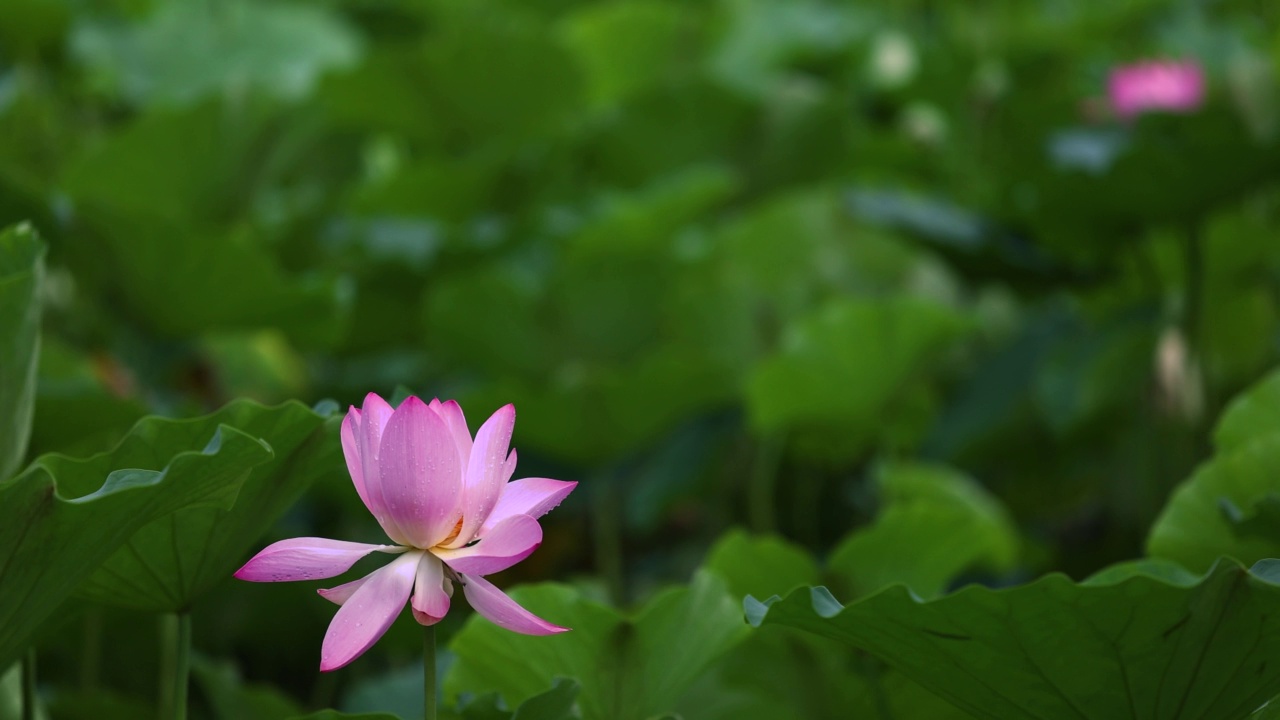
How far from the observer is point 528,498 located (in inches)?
15.9

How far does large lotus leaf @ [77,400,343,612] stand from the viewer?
45cm

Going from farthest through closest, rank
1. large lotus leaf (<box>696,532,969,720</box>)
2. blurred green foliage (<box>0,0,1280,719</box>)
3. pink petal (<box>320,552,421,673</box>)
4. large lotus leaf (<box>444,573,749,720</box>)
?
1. blurred green foliage (<box>0,0,1280,719</box>)
2. large lotus leaf (<box>696,532,969,720</box>)
3. large lotus leaf (<box>444,573,749,720</box>)
4. pink petal (<box>320,552,421,673</box>)

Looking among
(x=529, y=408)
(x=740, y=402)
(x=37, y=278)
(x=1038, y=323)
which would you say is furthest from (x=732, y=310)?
(x=37, y=278)

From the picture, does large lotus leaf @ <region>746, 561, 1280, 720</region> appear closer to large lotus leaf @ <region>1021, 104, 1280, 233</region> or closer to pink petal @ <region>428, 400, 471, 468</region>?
pink petal @ <region>428, 400, 471, 468</region>

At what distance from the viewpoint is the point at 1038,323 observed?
4.00 feet

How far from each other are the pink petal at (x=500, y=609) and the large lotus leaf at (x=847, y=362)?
22.2 inches

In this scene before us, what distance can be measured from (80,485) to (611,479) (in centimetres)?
65

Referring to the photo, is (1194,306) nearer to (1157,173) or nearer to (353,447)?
(1157,173)

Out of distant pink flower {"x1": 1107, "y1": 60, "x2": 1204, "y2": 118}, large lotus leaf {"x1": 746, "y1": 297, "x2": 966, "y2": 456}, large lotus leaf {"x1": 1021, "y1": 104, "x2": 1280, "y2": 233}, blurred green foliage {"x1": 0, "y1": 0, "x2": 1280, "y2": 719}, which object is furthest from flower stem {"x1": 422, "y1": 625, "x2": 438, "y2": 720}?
distant pink flower {"x1": 1107, "y1": 60, "x2": 1204, "y2": 118}

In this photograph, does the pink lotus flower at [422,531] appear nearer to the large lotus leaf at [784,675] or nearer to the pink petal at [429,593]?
the pink petal at [429,593]

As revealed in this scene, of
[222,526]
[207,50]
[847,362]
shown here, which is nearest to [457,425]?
[222,526]

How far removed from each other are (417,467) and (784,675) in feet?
1.09

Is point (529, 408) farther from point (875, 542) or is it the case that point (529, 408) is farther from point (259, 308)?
point (875, 542)

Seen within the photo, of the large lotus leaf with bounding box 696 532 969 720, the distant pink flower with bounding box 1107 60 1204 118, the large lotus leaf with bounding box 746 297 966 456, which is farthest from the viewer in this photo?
the distant pink flower with bounding box 1107 60 1204 118
